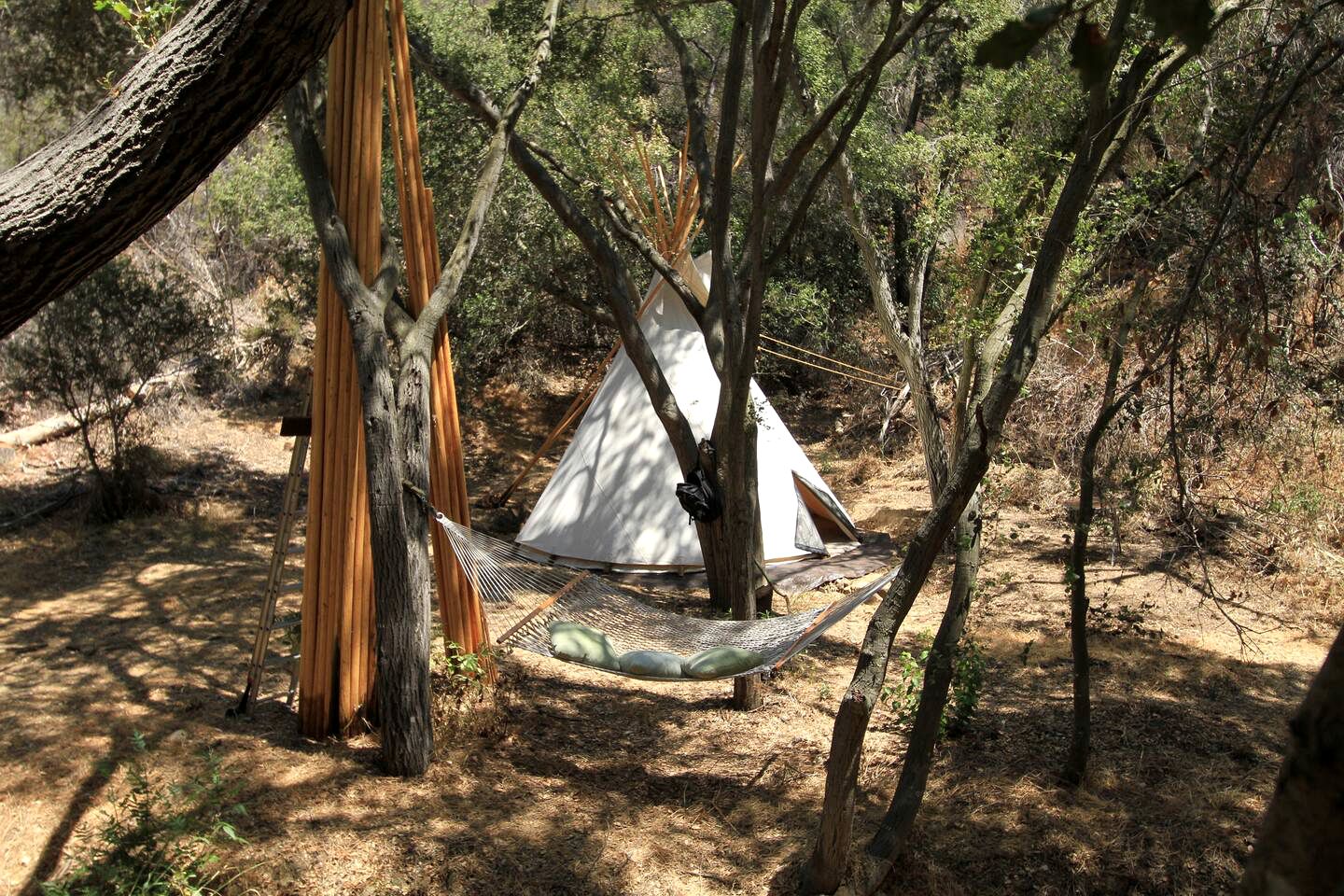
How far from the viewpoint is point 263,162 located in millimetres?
11766

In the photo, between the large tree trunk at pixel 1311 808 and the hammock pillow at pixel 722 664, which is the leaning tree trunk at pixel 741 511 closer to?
the hammock pillow at pixel 722 664

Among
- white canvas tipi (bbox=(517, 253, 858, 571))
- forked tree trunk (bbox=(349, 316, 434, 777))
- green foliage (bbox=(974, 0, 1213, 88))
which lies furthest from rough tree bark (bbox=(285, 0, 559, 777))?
white canvas tipi (bbox=(517, 253, 858, 571))

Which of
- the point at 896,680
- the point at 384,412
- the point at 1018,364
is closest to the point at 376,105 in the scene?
the point at 384,412

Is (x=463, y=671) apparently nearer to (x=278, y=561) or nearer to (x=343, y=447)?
(x=278, y=561)

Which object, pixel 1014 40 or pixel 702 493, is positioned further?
pixel 702 493

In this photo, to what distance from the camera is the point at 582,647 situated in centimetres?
400

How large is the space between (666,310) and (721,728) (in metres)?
3.67

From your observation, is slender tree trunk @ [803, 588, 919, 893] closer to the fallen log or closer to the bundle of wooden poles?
the bundle of wooden poles

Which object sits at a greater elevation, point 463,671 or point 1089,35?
point 1089,35

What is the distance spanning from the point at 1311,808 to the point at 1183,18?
783mm

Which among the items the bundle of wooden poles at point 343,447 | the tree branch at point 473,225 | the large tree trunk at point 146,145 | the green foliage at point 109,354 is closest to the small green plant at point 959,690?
the bundle of wooden poles at point 343,447

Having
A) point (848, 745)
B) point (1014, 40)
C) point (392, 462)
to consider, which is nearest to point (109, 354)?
point (392, 462)

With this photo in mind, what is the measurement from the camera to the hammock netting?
151 inches

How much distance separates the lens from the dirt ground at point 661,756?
3.50m
